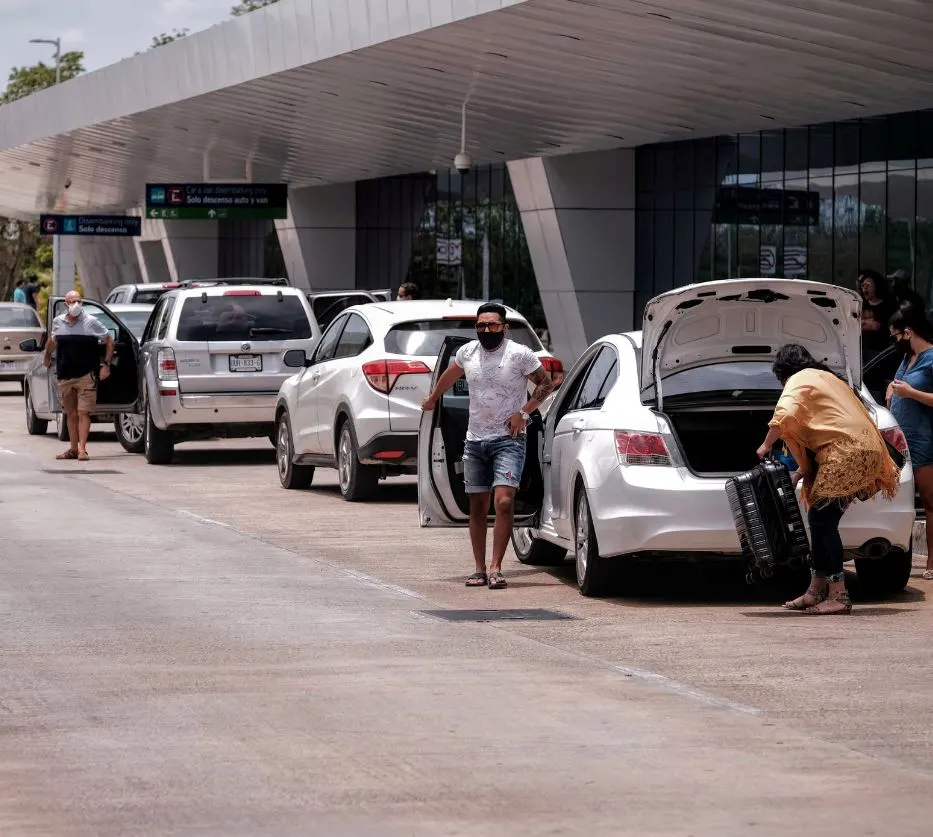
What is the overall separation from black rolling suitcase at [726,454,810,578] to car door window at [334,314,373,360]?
24.3ft

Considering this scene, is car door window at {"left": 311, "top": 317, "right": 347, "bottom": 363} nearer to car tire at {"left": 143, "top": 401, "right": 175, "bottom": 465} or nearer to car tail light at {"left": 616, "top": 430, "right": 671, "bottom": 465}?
car tire at {"left": 143, "top": 401, "right": 175, "bottom": 465}

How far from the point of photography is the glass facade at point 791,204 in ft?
106

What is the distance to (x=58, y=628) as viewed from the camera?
10.7m

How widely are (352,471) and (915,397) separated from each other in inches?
255

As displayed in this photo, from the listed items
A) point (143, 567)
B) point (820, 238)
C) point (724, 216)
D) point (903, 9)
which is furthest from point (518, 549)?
point (724, 216)

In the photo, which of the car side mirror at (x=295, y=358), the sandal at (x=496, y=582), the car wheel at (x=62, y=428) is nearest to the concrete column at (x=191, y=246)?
the car wheel at (x=62, y=428)

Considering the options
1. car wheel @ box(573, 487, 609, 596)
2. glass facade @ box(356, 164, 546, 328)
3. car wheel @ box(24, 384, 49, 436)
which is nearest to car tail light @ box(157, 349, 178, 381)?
car wheel @ box(24, 384, 49, 436)

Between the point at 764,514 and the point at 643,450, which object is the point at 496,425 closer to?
the point at 643,450

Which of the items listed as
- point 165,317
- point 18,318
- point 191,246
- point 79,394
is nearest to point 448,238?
point 18,318

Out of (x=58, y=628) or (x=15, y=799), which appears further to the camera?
(x=58, y=628)

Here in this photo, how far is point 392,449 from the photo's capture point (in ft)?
58.3

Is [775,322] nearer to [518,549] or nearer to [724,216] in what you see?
[518,549]

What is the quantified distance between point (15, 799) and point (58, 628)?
13.2 feet

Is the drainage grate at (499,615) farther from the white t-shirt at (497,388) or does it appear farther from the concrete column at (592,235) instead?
the concrete column at (592,235)
